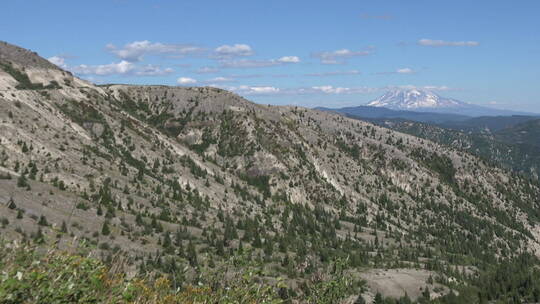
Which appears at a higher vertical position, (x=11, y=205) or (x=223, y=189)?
(x=11, y=205)

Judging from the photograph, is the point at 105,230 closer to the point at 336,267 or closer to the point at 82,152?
the point at 82,152

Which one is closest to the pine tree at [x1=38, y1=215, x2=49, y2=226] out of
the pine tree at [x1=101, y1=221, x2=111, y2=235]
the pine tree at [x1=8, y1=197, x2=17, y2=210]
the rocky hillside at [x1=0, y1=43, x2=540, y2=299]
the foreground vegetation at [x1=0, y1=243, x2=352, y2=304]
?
the rocky hillside at [x1=0, y1=43, x2=540, y2=299]

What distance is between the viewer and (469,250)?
13862 cm

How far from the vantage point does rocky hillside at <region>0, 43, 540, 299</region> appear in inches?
2286

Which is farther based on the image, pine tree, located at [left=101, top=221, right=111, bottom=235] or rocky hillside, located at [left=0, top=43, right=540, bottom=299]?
rocky hillside, located at [left=0, top=43, right=540, bottom=299]

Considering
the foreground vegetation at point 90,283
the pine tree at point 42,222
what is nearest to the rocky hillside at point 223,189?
the pine tree at point 42,222

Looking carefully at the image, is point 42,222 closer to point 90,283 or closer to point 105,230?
point 105,230

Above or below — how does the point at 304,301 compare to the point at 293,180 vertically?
above

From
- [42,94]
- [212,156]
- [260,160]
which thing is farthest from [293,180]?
[42,94]

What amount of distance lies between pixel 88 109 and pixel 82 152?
31.2m

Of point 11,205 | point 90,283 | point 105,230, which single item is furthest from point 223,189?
point 90,283

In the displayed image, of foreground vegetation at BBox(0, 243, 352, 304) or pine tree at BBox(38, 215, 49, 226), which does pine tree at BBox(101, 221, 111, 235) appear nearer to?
pine tree at BBox(38, 215, 49, 226)

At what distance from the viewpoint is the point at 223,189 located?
107438 mm

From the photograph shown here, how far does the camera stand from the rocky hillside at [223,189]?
58062mm
